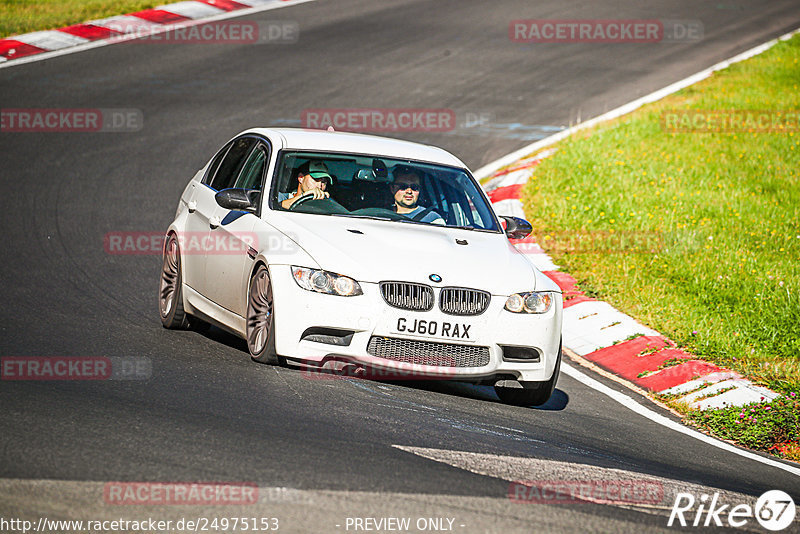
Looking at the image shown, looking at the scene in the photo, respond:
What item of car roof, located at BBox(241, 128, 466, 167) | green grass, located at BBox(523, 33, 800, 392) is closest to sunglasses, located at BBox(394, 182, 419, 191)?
car roof, located at BBox(241, 128, 466, 167)

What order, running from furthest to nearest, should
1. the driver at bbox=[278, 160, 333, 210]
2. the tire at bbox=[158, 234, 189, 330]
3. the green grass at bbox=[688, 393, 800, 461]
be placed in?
the tire at bbox=[158, 234, 189, 330], the driver at bbox=[278, 160, 333, 210], the green grass at bbox=[688, 393, 800, 461]

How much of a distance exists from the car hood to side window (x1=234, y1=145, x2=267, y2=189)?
0.83 metres

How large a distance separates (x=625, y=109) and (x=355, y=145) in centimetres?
1214

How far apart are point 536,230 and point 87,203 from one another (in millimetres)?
5461

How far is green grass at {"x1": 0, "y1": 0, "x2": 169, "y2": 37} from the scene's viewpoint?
71.6 feet

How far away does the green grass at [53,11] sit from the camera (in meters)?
21.8

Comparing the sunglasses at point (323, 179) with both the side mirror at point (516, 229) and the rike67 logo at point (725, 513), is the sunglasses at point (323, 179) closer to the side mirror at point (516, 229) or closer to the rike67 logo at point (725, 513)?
the side mirror at point (516, 229)

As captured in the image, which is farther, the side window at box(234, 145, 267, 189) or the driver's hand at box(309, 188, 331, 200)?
the side window at box(234, 145, 267, 189)

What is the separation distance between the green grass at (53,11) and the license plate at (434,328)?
54.6 feet

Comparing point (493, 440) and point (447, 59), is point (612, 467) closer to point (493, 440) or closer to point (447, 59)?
point (493, 440)

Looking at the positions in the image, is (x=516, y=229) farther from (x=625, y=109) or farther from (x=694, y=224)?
(x=625, y=109)

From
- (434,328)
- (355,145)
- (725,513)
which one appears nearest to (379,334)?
(434,328)

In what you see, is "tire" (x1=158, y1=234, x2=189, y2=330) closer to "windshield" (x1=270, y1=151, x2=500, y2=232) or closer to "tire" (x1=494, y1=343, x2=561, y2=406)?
"windshield" (x1=270, y1=151, x2=500, y2=232)

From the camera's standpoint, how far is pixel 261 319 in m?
7.37
